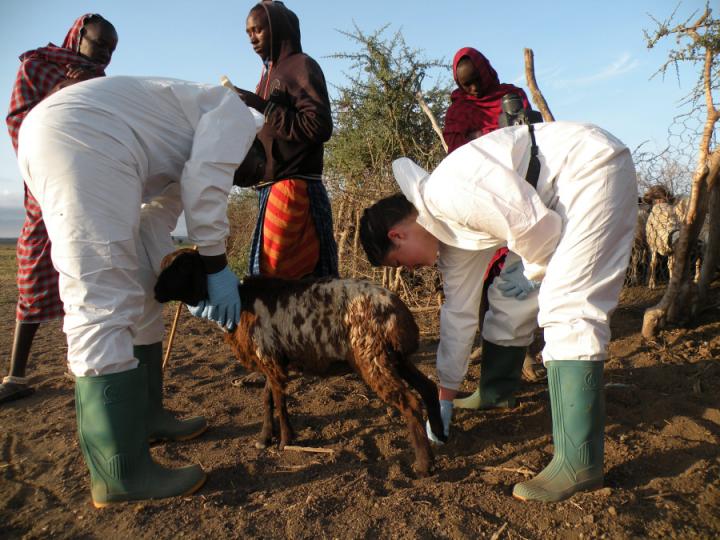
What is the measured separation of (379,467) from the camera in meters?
2.97

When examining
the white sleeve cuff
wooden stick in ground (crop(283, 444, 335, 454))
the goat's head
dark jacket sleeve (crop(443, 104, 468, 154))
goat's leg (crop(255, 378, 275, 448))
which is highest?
dark jacket sleeve (crop(443, 104, 468, 154))

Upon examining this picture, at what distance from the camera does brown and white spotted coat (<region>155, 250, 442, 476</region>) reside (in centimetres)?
296

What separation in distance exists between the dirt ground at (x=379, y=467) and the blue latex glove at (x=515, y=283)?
0.94 meters

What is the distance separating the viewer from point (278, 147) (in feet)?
12.1

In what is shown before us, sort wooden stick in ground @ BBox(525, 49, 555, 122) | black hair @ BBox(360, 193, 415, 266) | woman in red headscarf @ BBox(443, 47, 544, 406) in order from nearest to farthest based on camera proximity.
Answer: black hair @ BBox(360, 193, 415, 266) → woman in red headscarf @ BBox(443, 47, 544, 406) → wooden stick in ground @ BBox(525, 49, 555, 122)

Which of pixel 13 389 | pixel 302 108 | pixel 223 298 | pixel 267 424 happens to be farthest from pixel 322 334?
pixel 13 389

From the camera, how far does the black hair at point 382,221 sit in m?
3.00

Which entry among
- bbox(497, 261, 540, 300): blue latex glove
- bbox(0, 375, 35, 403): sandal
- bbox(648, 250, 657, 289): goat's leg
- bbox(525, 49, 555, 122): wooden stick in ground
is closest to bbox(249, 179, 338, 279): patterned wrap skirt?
bbox(497, 261, 540, 300): blue latex glove

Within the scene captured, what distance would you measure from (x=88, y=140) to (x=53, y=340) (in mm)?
5235

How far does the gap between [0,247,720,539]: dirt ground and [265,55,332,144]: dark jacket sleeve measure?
2.13m

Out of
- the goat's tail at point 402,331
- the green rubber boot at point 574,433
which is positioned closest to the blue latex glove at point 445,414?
the goat's tail at point 402,331

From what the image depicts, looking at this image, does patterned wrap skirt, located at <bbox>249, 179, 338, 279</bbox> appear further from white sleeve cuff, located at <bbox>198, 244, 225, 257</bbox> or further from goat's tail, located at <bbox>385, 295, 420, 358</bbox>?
goat's tail, located at <bbox>385, 295, 420, 358</bbox>

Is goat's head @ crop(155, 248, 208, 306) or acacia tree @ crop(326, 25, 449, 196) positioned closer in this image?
goat's head @ crop(155, 248, 208, 306)

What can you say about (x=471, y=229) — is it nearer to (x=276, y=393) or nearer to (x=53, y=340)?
(x=276, y=393)
